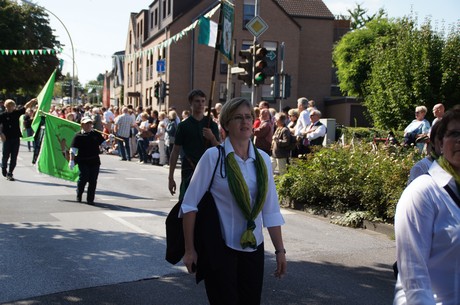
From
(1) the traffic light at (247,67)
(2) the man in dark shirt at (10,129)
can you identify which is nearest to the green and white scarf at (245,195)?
(1) the traffic light at (247,67)

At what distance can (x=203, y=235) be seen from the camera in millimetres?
3639

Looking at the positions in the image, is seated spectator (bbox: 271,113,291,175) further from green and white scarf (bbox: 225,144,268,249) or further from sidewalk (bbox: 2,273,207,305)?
green and white scarf (bbox: 225,144,268,249)

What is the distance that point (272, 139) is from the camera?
1473 centimetres

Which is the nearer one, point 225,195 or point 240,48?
point 225,195

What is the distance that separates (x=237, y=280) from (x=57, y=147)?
1129 cm

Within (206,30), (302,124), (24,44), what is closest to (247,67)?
(206,30)

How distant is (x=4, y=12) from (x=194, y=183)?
6031cm

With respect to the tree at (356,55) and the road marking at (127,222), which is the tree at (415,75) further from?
the tree at (356,55)

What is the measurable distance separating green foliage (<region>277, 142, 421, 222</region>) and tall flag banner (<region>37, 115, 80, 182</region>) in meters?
5.06

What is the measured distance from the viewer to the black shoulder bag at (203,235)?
3.60 metres

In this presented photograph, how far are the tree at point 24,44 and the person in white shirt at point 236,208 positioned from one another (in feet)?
190

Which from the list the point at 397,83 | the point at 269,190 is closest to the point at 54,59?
the point at 397,83

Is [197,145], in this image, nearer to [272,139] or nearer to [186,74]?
[272,139]

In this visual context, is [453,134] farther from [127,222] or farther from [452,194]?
[127,222]
